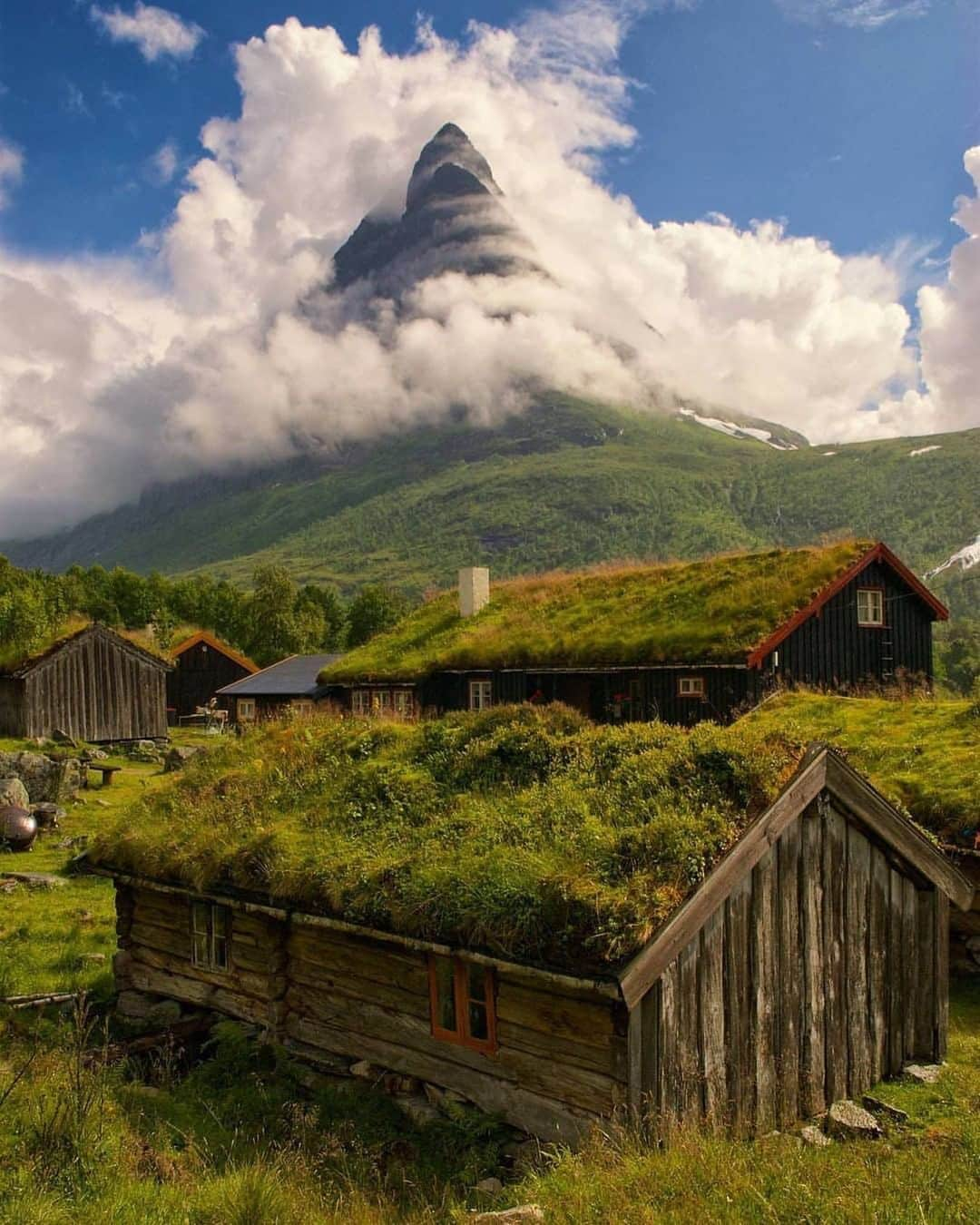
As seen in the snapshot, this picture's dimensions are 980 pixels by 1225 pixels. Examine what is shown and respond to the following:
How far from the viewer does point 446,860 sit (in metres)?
10.1

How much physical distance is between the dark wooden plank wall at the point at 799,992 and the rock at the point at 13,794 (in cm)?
2134

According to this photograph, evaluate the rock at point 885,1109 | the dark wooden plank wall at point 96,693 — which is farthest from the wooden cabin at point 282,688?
the rock at point 885,1109

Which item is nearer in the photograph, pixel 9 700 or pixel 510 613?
pixel 510 613

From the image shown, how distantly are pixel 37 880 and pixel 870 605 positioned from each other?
24.1m

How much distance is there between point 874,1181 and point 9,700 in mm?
38170

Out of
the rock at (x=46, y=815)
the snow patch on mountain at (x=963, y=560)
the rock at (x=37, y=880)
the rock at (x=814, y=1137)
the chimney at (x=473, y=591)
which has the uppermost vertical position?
the snow patch on mountain at (x=963, y=560)

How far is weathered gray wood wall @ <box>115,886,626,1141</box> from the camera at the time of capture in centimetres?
891

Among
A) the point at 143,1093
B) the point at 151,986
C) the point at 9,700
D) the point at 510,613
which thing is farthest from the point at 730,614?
the point at 9,700

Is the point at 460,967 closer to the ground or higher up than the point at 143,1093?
higher up

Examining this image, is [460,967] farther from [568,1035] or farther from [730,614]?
[730,614]

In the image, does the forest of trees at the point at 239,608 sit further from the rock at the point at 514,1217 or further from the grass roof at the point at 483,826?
the rock at the point at 514,1217

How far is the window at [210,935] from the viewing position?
42.2ft

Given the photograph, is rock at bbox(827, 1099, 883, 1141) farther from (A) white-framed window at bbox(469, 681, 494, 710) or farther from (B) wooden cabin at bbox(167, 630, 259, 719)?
(B) wooden cabin at bbox(167, 630, 259, 719)

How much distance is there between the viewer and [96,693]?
133 feet
